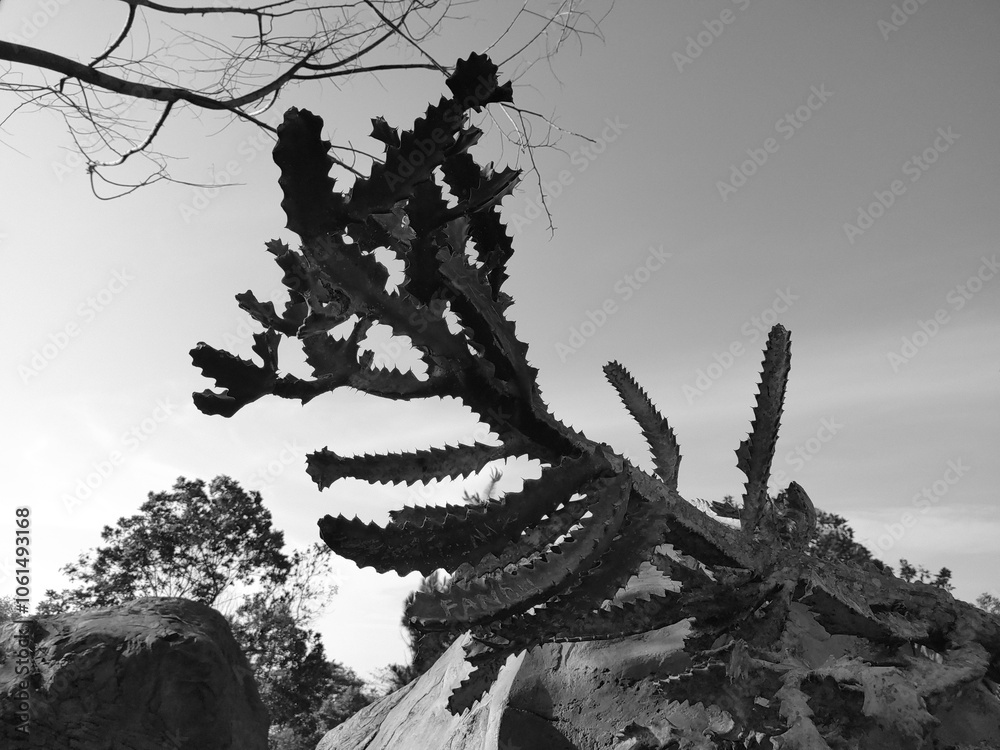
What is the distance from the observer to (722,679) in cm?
216

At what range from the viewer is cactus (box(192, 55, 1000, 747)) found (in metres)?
1.79

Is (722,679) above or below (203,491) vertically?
below

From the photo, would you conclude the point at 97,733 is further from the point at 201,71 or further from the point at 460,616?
the point at 460,616

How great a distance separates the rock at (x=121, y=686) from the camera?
5.95 metres

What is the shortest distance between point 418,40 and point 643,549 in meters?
4.34

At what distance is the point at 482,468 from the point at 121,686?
5.75 meters

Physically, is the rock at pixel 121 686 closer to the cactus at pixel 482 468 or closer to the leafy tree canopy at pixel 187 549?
the cactus at pixel 482 468

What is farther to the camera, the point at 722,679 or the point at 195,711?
the point at 195,711

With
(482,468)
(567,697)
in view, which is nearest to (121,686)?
(567,697)

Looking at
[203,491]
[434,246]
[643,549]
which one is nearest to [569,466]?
[643,549]

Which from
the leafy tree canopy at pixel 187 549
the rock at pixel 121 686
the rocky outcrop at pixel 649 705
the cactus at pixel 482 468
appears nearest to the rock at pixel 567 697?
the rocky outcrop at pixel 649 705

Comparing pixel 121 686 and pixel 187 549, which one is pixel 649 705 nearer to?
pixel 121 686

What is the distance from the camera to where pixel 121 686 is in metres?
6.23

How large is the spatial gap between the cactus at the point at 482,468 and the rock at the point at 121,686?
5435 mm
